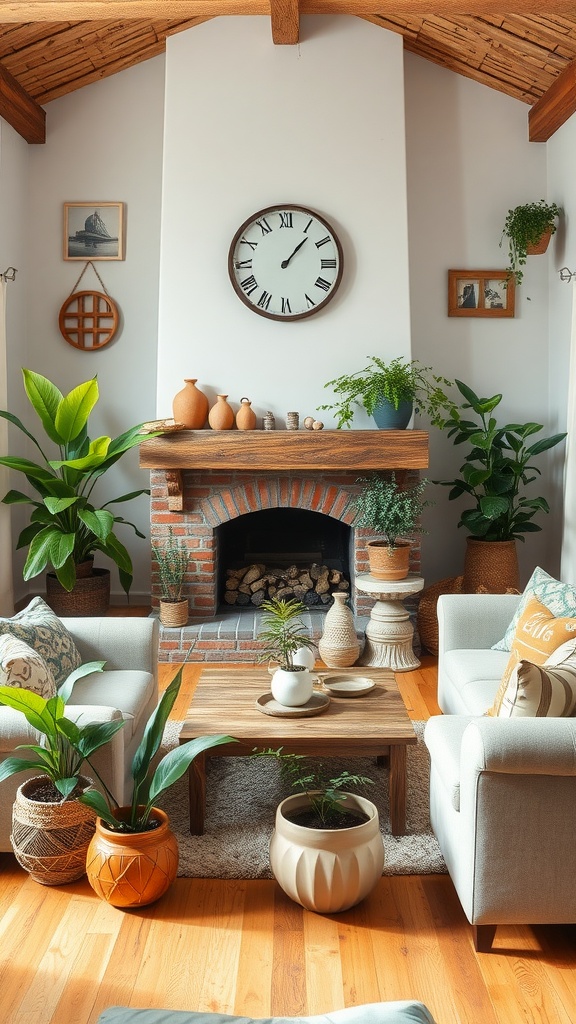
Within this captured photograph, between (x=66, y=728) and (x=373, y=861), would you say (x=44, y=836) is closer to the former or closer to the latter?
(x=66, y=728)

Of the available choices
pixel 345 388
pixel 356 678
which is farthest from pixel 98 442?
pixel 356 678

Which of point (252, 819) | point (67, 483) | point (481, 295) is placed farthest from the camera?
point (481, 295)

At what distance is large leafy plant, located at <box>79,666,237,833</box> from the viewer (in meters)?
2.40

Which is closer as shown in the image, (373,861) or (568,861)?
(568,861)

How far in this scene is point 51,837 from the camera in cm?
251

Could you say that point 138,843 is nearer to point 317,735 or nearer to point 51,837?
point 51,837

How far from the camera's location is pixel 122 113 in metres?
5.61

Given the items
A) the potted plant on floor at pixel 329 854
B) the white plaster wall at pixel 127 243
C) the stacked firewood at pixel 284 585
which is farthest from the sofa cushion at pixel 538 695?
the white plaster wall at pixel 127 243

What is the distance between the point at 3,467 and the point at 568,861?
12.4 ft

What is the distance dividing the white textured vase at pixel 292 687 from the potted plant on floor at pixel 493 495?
238 cm

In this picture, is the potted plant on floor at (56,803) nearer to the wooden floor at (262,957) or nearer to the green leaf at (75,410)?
the wooden floor at (262,957)

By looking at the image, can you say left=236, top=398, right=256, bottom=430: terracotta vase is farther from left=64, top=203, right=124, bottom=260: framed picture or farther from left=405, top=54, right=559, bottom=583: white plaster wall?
left=64, top=203, right=124, bottom=260: framed picture

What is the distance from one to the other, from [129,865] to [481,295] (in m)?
4.25

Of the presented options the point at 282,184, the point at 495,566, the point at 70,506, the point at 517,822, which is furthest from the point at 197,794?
the point at 282,184
